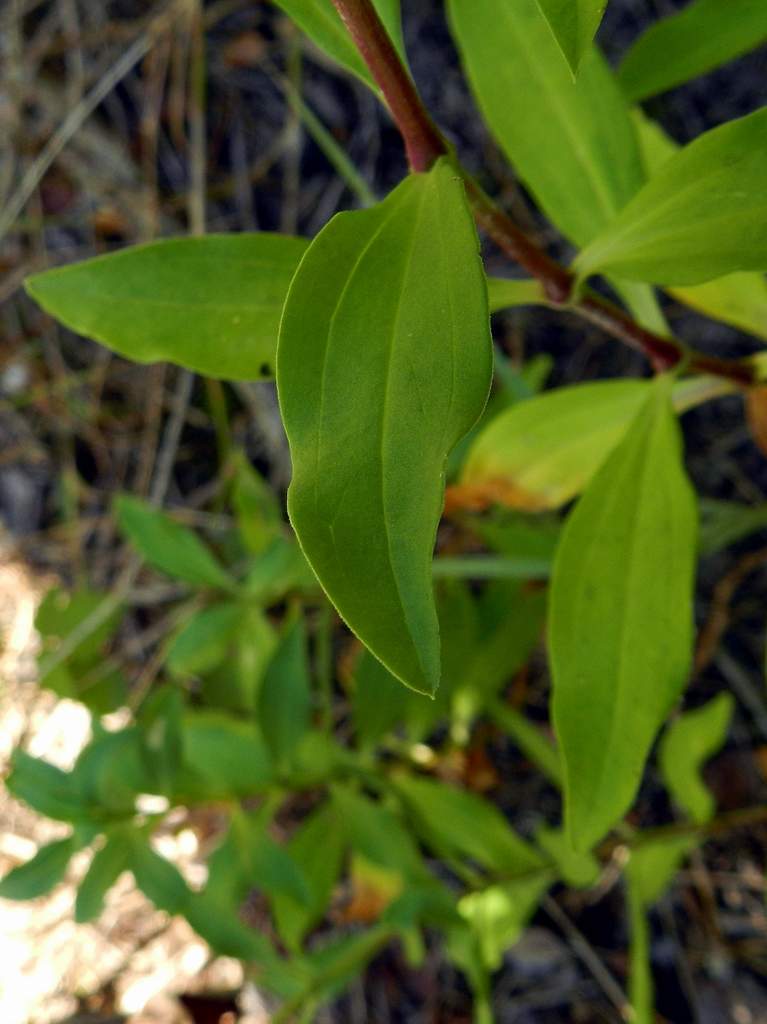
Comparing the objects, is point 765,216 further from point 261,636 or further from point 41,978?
point 41,978

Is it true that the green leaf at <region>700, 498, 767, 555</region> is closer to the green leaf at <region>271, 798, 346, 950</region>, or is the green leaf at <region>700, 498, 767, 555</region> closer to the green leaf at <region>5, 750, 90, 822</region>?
the green leaf at <region>271, 798, 346, 950</region>

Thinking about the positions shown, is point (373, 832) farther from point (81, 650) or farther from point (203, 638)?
point (81, 650)

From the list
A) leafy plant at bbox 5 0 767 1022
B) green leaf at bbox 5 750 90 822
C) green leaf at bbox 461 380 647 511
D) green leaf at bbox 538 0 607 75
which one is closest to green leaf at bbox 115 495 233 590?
leafy plant at bbox 5 0 767 1022

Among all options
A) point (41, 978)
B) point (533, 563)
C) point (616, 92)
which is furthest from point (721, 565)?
point (41, 978)

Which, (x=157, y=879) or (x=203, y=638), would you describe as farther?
(x=203, y=638)

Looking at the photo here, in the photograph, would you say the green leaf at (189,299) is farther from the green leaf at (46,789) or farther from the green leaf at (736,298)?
the green leaf at (46,789)

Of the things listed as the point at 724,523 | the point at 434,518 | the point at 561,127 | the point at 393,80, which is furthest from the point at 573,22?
the point at 724,523
